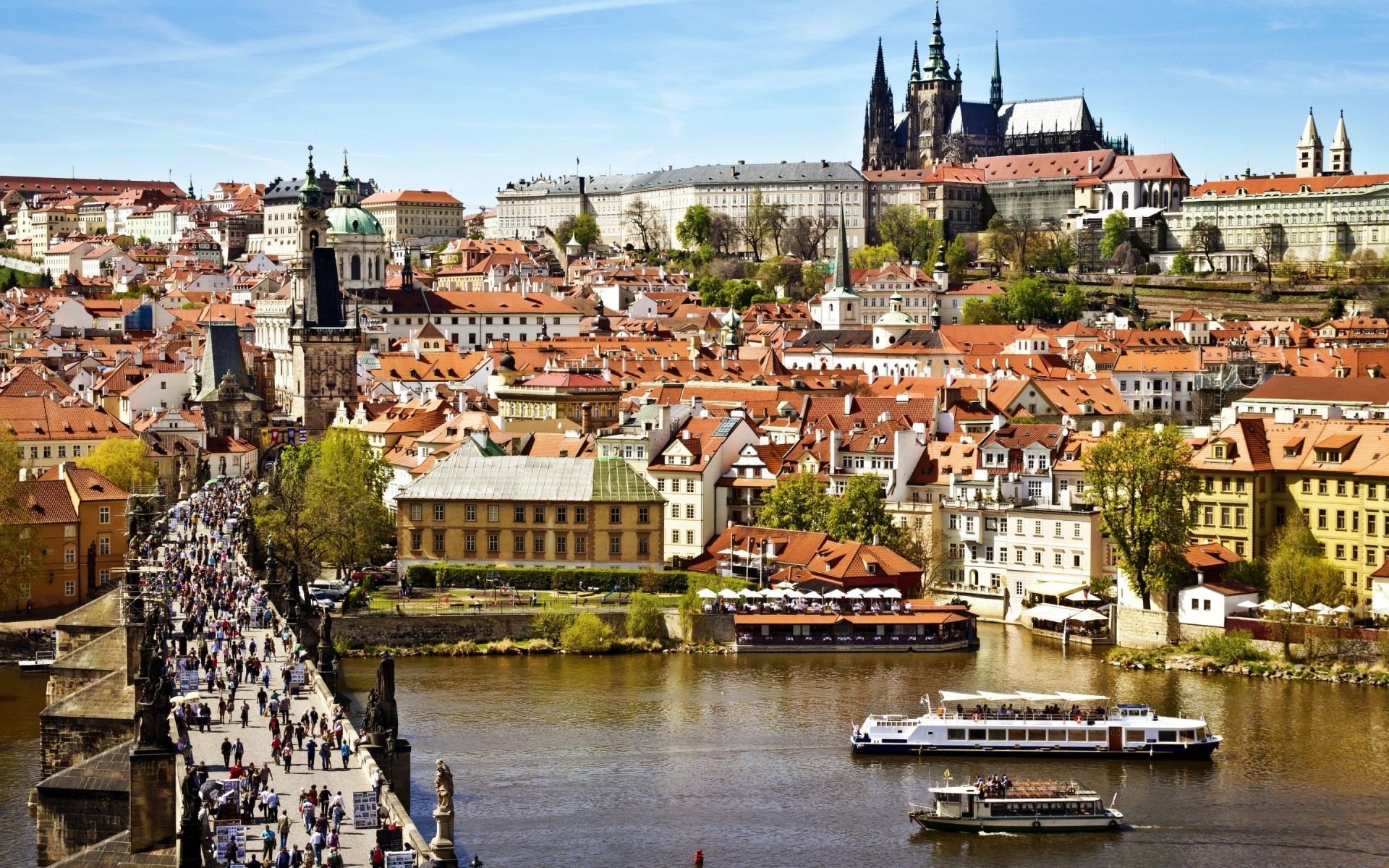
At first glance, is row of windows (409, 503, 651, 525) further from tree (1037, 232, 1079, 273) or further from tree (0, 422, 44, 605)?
tree (1037, 232, 1079, 273)

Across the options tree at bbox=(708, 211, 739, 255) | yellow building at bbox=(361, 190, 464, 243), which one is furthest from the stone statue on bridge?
yellow building at bbox=(361, 190, 464, 243)

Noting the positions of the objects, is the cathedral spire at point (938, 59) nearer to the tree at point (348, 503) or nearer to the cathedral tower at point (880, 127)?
the cathedral tower at point (880, 127)

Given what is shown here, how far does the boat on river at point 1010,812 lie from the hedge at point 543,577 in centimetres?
1874

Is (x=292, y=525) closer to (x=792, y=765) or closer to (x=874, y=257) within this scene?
(x=792, y=765)

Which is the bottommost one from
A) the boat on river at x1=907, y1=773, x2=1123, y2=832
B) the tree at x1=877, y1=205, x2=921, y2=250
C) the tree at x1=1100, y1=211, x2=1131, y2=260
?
the boat on river at x1=907, y1=773, x2=1123, y2=832

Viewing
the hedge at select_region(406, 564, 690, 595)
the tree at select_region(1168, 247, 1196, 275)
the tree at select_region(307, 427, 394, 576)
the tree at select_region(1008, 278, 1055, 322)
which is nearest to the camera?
the hedge at select_region(406, 564, 690, 595)

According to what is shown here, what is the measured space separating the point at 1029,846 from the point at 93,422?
42888mm

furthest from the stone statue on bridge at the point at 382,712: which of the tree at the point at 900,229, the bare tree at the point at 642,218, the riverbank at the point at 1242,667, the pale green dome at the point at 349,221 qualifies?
the bare tree at the point at 642,218

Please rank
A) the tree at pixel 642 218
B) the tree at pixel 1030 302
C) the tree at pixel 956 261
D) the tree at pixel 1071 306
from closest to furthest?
the tree at pixel 1030 302, the tree at pixel 1071 306, the tree at pixel 956 261, the tree at pixel 642 218

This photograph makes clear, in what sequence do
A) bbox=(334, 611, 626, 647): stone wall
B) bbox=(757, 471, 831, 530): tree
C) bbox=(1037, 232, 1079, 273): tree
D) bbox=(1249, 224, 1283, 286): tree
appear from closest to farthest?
1. bbox=(334, 611, 626, 647): stone wall
2. bbox=(757, 471, 831, 530): tree
3. bbox=(1249, 224, 1283, 286): tree
4. bbox=(1037, 232, 1079, 273): tree

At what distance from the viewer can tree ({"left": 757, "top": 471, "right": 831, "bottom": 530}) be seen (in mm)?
54500

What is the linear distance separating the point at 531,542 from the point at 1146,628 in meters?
15.4

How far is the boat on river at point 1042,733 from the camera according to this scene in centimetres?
3784

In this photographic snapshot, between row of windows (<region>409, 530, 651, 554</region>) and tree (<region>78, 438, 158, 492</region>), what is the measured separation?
9395 millimetres
